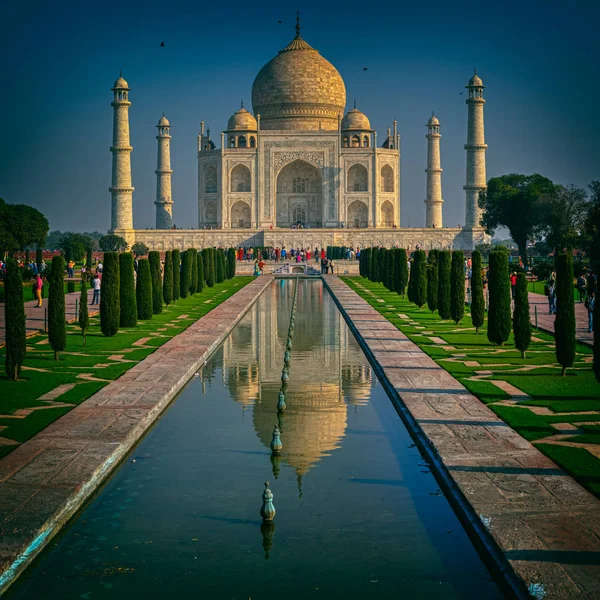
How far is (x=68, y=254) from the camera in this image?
105ft

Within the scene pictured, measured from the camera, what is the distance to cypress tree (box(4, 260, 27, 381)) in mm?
8508

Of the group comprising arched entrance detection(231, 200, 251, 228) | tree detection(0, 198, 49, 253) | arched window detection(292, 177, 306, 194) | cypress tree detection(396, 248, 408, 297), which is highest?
arched window detection(292, 177, 306, 194)

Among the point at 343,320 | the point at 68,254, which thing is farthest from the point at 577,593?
the point at 68,254

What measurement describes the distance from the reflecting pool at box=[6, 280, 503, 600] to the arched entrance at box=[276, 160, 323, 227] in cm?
3466

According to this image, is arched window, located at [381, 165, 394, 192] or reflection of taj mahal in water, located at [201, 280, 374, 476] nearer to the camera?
reflection of taj mahal in water, located at [201, 280, 374, 476]

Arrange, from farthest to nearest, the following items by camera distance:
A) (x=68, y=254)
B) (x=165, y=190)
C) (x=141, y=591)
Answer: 1. (x=165, y=190)
2. (x=68, y=254)
3. (x=141, y=591)

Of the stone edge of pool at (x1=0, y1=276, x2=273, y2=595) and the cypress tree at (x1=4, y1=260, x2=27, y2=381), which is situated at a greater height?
the cypress tree at (x1=4, y1=260, x2=27, y2=381)

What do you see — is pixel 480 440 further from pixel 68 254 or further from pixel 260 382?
pixel 68 254

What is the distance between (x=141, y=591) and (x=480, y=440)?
282cm

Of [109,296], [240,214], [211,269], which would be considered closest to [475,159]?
[240,214]

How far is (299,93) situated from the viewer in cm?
4225

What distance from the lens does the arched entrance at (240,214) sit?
41750 millimetres

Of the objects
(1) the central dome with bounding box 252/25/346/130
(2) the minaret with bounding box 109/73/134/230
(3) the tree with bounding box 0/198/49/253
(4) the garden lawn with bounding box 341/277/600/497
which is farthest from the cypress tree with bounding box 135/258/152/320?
(1) the central dome with bounding box 252/25/346/130

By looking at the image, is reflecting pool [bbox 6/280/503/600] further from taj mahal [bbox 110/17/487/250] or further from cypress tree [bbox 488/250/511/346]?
taj mahal [bbox 110/17/487/250]
